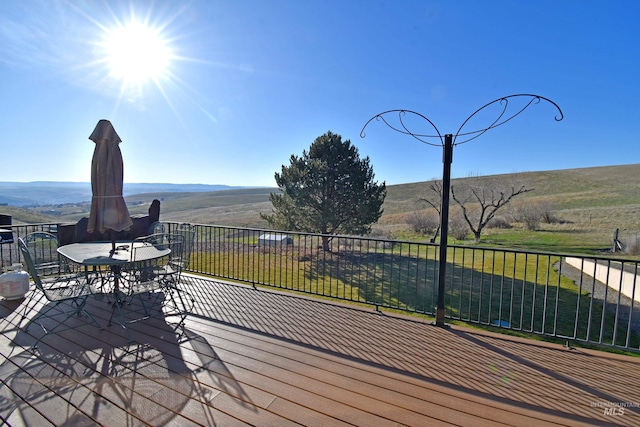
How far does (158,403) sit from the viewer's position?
1752mm

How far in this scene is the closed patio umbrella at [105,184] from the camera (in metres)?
3.04

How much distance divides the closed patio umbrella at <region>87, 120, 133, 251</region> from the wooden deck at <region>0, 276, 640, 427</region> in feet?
3.34

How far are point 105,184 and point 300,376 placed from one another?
277cm

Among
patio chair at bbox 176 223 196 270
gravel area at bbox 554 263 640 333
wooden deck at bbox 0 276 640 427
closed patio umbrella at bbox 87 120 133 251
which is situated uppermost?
closed patio umbrella at bbox 87 120 133 251

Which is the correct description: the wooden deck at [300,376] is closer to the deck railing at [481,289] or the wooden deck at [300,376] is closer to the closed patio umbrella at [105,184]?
the closed patio umbrella at [105,184]

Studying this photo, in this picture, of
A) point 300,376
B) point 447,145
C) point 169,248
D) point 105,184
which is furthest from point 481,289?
point 105,184

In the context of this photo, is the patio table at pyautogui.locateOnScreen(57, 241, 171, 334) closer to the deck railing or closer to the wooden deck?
the wooden deck

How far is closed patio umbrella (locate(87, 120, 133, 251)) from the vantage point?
3.04 meters

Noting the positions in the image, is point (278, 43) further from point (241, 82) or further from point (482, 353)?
point (482, 353)

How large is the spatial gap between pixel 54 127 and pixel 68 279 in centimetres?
835

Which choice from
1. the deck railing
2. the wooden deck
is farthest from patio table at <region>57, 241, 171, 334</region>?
the deck railing

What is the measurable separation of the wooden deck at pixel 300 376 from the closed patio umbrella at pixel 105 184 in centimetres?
102

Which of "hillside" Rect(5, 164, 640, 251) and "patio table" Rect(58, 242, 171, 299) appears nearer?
"patio table" Rect(58, 242, 171, 299)

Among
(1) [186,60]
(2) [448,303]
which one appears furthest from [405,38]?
(2) [448,303]
